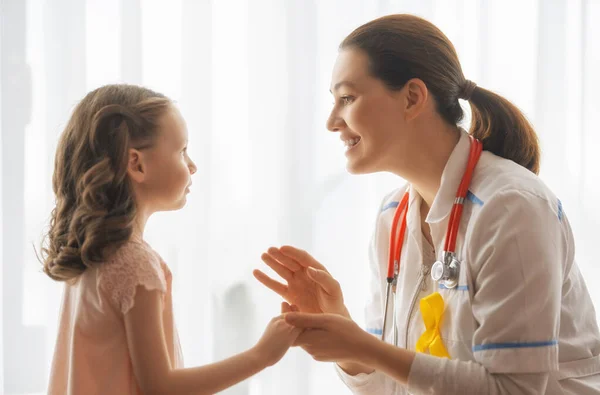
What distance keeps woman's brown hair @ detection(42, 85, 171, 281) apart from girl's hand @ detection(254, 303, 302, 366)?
1.11ft

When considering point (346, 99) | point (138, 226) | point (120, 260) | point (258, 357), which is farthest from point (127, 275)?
Result: point (346, 99)

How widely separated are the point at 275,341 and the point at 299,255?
298 millimetres

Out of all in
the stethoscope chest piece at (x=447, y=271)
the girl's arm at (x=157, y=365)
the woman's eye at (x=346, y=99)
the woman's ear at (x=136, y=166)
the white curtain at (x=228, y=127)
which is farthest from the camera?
the white curtain at (x=228, y=127)

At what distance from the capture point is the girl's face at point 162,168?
1.36 meters

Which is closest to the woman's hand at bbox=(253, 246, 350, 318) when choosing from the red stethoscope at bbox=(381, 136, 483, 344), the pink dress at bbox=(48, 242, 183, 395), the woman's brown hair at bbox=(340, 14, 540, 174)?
the red stethoscope at bbox=(381, 136, 483, 344)

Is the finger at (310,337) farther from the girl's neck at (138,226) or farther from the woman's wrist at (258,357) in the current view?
the girl's neck at (138,226)

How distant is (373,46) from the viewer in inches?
60.6

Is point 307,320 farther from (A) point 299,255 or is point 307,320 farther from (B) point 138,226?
(B) point 138,226

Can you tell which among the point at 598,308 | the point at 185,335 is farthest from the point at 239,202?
the point at 598,308

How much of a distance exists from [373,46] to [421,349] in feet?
2.28

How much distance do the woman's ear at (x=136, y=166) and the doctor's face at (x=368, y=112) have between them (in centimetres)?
49

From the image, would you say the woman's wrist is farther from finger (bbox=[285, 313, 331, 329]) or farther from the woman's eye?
the woman's eye

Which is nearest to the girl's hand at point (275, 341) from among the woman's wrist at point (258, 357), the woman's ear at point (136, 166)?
the woman's wrist at point (258, 357)

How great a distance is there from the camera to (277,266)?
1.62 m
